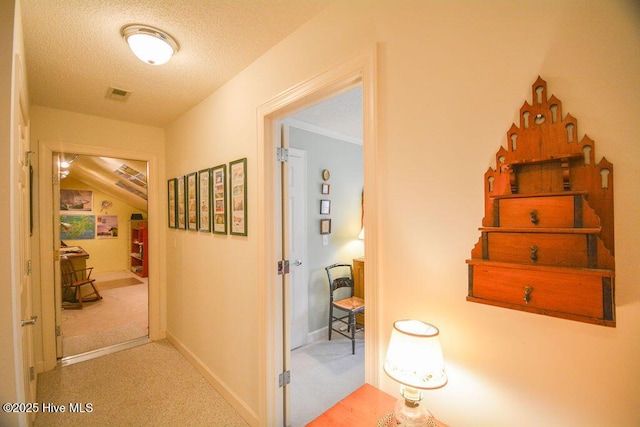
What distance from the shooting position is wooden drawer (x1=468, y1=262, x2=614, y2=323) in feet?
2.14

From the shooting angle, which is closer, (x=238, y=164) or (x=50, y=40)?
(x=50, y=40)

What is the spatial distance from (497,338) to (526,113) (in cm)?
71

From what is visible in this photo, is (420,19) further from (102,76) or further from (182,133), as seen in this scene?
(182,133)

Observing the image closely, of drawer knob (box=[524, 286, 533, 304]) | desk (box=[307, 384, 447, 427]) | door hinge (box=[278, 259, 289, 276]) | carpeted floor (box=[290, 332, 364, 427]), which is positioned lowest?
carpeted floor (box=[290, 332, 364, 427])

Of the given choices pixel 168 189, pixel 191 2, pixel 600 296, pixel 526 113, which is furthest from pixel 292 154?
pixel 600 296

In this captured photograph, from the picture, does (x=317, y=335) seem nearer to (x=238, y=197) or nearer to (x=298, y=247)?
(x=298, y=247)

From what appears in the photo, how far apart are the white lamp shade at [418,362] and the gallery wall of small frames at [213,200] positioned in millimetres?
1423

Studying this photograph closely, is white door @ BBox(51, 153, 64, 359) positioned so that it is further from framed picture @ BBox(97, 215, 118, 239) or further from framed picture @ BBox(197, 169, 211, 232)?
framed picture @ BBox(97, 215, 118, 239)

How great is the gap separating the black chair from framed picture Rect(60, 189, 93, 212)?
6.77 m

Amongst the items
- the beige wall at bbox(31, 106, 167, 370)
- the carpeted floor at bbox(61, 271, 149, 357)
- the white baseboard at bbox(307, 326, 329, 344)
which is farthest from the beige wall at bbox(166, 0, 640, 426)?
the carpeted floor at bbox(61, 271, 149, 357)

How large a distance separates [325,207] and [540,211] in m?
2.72

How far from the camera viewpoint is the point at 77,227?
21.4ft

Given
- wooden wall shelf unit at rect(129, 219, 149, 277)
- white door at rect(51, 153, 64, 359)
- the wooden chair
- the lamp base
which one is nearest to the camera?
the lamp base

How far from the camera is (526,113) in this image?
82 cm
